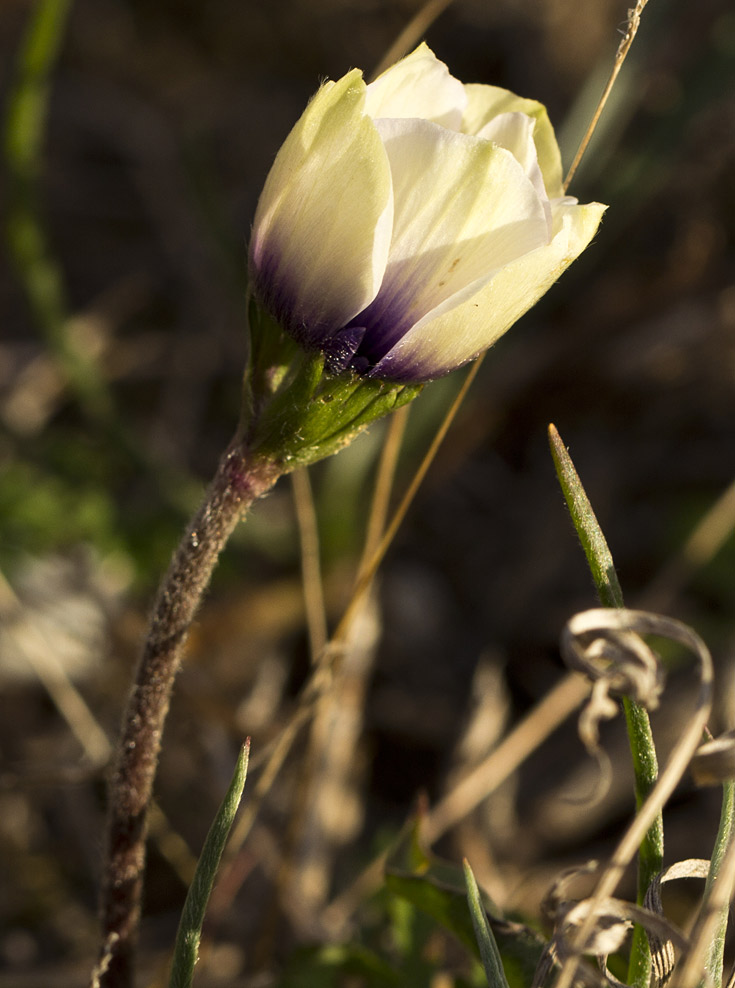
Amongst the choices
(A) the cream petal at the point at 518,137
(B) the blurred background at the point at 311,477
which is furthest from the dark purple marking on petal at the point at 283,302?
(B) the blurred background at the point at 311,477

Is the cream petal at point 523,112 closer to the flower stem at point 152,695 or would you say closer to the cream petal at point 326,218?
the cream petal at point 326,218

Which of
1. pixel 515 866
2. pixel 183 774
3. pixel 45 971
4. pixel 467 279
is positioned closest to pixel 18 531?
pixel 183 774

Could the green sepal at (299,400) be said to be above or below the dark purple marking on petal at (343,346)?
below

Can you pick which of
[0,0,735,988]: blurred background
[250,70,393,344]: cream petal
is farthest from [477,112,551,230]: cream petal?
[0,0,735,988]: blurred background

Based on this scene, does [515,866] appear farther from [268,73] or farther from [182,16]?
[182,16]

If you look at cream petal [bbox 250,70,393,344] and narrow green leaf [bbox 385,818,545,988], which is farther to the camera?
narrow green leaf [bbox 385,818,545,988]

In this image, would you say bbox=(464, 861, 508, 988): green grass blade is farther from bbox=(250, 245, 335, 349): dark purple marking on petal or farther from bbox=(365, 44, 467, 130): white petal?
bbox=(365, 44, 467, 130): white petal
